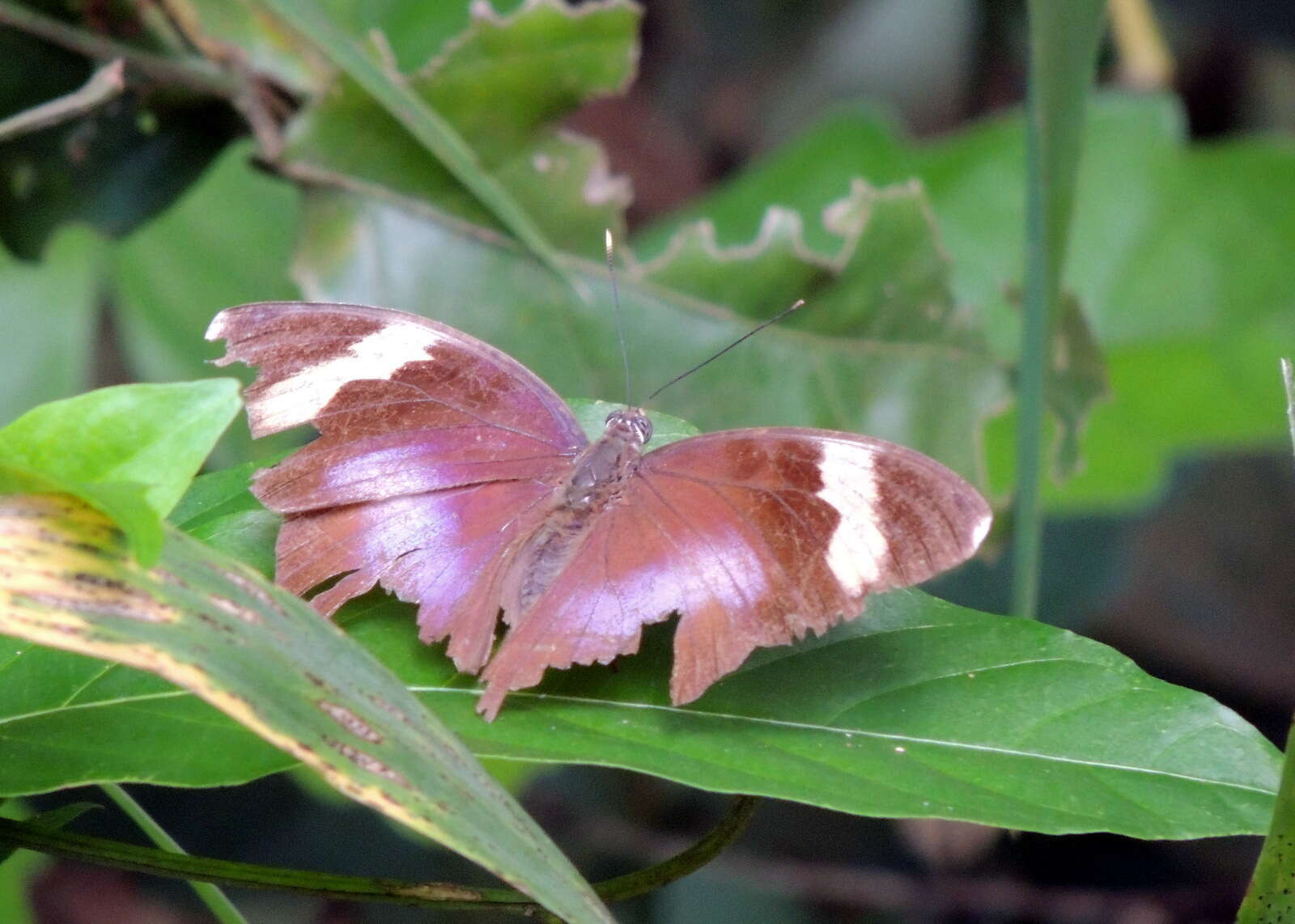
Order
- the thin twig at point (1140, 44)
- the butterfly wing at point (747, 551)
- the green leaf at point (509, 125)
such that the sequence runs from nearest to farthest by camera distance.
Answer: the butterfly wing at point (747, 551) < the green leaf at point (509, 125) < the thin twig at point (1140, 44)

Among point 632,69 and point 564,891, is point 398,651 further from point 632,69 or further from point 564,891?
point 632,69

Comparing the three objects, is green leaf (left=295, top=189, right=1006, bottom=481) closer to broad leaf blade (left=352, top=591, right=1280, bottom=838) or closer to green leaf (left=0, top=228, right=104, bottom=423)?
broad leaf blade (left=352, top=591, right=1280, bottom=838)

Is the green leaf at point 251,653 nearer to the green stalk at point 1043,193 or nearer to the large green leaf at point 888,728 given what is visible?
the large green leaf at point 888,728

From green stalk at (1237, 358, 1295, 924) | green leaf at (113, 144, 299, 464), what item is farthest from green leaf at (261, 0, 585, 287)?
green stalk at (1237, 358, 1295, 924)

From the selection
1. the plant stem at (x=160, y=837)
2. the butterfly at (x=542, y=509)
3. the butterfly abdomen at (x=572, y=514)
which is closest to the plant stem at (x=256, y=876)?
the plant stem at (x=160, y=837)

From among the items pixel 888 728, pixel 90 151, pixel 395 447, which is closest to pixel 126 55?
pixel 90 151

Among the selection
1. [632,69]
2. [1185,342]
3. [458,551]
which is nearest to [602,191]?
[632,69]
